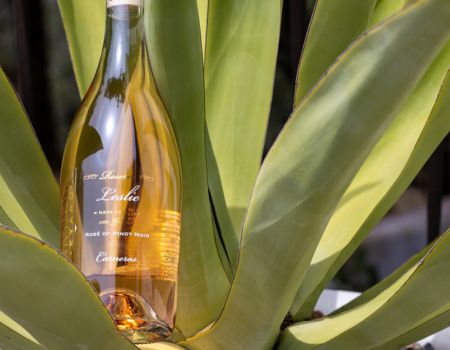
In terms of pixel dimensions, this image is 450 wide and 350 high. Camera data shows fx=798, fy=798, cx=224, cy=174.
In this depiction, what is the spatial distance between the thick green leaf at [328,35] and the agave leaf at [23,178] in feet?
0.77

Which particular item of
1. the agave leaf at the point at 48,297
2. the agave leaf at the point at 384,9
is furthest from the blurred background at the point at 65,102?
the agave leaf at the point at 48,297

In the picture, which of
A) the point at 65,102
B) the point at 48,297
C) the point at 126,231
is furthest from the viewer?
the point at 65,102

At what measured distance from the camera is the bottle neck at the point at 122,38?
0.62 meters

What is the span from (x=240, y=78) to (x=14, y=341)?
33cm

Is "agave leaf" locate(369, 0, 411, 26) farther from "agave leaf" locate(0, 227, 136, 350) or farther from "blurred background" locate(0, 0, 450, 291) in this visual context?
"blurred background" locate(0, 0, 450, 291)

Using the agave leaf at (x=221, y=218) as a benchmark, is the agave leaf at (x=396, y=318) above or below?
below

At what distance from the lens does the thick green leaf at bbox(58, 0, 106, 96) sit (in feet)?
2.54

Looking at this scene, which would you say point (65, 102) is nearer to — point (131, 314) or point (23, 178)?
point (23, 178)

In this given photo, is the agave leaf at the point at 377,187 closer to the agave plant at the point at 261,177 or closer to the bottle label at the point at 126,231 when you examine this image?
the agave plant at the point at 261,177

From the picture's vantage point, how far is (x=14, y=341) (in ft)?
1.84

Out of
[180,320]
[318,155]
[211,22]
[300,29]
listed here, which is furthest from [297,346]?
[300,29]

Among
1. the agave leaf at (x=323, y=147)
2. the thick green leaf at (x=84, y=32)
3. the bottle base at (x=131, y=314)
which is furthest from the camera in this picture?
the thick green leaf at (x=84, y=32)

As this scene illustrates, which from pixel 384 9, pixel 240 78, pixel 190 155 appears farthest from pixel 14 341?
pixel 384 9

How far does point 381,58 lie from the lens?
0.43m
